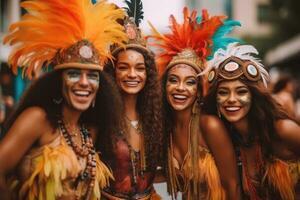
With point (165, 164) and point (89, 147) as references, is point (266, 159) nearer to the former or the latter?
point (165, 164)

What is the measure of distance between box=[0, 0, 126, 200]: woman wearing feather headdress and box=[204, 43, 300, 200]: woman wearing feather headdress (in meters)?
1.07

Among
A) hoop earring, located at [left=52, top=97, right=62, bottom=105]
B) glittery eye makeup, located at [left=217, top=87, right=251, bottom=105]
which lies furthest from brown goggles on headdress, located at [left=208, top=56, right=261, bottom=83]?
hoop earring, located at [left=52, top=97, right=62, bottom=105]

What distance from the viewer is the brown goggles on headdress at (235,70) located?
4.32 m

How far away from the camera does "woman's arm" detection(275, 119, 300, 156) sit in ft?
13.6

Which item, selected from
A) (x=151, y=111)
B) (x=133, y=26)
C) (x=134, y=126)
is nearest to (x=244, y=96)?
(x=151, y=111)

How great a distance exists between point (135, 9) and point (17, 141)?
6.03ft

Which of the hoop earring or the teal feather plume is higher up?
the teal feather plume

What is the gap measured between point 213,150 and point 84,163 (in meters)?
1.18

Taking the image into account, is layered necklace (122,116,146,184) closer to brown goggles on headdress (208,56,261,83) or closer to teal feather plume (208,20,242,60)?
brown goggles on headdress (208,56,261,83)

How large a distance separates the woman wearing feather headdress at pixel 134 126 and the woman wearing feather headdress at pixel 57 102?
0.91 ft

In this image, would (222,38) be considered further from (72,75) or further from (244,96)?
(72,75)

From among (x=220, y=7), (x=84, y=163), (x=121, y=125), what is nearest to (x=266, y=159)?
(x=121, y=125)

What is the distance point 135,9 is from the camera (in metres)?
4.77

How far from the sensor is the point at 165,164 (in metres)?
4.67
